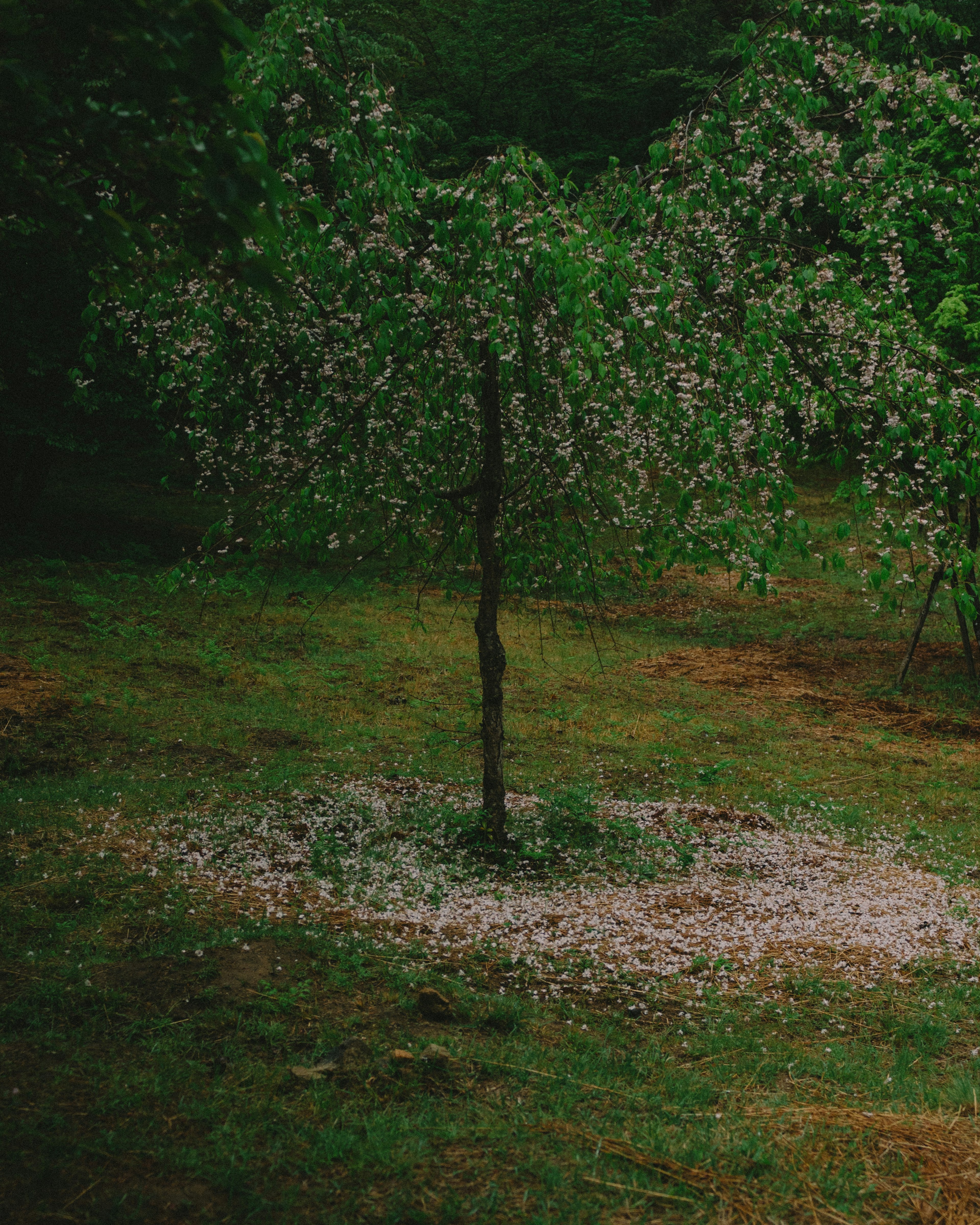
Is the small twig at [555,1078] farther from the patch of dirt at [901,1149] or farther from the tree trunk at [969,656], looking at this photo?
the tree trunk at [969,656]

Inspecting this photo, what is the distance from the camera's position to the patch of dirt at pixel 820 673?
43.7 ft

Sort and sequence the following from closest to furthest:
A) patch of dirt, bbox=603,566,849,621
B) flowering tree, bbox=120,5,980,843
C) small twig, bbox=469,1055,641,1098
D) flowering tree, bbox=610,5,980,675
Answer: small twig, bbox=469,1055,641,1098
flowering tree, bbox=120,5,980,843
flowering tree, bbox=610,5,980,675
patch of dirt, bbox=603,566,849,621

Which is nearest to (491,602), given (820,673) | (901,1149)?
(901,1149)

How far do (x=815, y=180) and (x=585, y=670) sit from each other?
30.8ft

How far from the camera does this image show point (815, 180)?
6.05 meters

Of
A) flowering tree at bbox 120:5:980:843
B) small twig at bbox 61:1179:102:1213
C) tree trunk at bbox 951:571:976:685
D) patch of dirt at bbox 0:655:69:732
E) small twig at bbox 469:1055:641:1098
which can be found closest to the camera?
small twig at bbox 61:1179:102:1213

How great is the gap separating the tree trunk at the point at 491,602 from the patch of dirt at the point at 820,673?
Result: 318 inches

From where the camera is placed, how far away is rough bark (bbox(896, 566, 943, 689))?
13609 mm

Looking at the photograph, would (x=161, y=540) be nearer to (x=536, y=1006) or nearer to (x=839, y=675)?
(x=839, y=675)

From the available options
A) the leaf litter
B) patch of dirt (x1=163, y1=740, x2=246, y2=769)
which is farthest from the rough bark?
patch of dirt (x1=163, y1=740, x2=246, y2=769)

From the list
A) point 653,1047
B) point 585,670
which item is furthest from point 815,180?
point 585,670

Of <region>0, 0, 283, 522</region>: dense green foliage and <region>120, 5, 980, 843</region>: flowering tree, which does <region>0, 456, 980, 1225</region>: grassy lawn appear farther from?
<region>0, 0, 283, 522</region>: dense green foliage

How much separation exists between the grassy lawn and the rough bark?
307 centimetres

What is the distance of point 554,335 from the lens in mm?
5820
